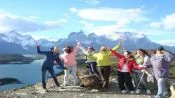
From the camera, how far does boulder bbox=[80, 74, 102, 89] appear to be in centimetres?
2278

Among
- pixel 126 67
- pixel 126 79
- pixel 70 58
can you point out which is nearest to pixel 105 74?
pixel 126 79

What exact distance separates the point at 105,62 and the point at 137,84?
1999 mm

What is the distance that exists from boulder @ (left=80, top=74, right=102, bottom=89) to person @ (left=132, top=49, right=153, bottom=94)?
203cm

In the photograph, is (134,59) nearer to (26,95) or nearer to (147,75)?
(147,75)

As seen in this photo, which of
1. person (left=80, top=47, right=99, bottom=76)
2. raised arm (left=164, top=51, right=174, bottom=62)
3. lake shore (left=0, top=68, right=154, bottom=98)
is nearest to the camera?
raised arm (left=164, top=51, right=174, bottom=62)

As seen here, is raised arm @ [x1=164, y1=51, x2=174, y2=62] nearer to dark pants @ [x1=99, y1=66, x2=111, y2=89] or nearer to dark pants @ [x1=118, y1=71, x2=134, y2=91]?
dark pants @ [x1=118, y1=71, x2=134, y2=91]

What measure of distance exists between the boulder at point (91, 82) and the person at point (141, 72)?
2030 mm

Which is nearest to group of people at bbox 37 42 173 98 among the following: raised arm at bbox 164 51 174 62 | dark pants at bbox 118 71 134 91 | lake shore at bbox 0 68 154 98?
dark pants at bbox 118 71 134 91

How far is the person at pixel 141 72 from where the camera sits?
21.3 m

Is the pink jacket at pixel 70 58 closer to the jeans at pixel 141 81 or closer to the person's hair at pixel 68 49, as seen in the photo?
the person's hair at pixel 68 49

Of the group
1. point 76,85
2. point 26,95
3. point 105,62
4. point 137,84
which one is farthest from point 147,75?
point 26,95

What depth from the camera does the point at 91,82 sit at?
22891 mm

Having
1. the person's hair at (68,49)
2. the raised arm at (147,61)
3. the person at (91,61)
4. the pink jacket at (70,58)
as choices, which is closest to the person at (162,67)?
the raised arm at (147,61)

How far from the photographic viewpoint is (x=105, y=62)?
2233 centimetres
